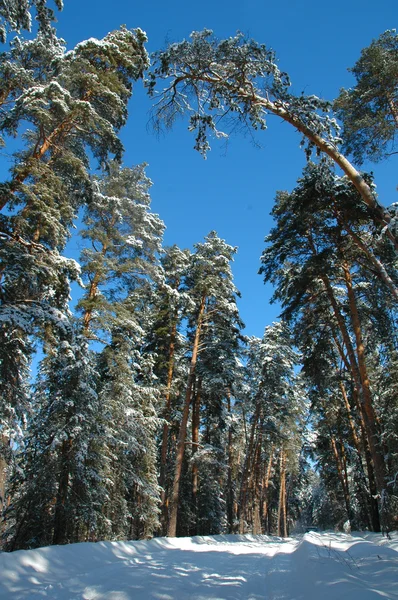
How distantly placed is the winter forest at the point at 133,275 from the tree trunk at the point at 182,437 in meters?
0.09

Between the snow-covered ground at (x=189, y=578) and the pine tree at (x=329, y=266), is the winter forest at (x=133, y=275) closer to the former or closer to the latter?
the pine tree at (x=329, y=266)

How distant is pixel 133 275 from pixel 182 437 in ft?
25.4

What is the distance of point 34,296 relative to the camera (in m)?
9.40

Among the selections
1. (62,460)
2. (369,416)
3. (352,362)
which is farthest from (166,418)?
(369,416)

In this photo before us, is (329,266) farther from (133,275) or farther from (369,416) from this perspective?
(133,275)

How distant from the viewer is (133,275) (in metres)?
14.7

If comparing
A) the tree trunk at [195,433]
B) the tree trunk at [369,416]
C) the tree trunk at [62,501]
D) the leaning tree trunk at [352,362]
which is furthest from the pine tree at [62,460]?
the leaning tree trunk at [352,362]

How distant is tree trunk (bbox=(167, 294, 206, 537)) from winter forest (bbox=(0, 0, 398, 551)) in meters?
0.09

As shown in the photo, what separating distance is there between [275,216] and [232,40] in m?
8.91

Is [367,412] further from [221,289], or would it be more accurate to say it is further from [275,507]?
[275,507]

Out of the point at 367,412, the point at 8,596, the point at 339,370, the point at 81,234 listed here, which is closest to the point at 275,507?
the point at 339,370

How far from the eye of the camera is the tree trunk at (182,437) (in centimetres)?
1529

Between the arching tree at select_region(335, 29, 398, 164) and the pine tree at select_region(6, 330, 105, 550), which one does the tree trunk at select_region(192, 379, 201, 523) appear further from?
the arching tree at select_region(335, 29, 398, 164)

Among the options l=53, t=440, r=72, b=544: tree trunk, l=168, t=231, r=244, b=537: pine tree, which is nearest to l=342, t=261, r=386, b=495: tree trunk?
l=168, t=231, r=244, b=537: pine tree
